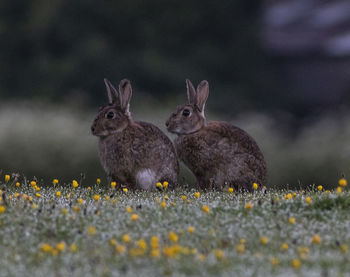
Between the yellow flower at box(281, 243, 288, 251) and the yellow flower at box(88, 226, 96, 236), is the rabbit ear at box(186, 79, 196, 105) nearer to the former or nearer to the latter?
the yellow flower at box(88, 226, 96, 236)

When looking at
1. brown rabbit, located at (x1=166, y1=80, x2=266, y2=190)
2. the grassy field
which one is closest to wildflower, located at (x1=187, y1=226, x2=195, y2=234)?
the grassy field

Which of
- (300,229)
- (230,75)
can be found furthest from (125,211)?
(230,75)

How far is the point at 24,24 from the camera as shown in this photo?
2584 cm

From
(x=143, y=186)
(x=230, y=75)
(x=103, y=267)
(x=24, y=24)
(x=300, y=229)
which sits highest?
(x=24, y=24)

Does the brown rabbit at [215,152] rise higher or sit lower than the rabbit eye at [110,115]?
lower

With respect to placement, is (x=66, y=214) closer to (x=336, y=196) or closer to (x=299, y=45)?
(x=336, y=196)

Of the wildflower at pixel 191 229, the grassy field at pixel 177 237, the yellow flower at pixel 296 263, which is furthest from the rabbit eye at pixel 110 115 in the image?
the yellow flower at pixel 296 263

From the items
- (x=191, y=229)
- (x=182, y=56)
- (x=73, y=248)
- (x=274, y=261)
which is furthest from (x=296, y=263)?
(x=182, y=56)

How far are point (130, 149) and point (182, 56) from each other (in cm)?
1287

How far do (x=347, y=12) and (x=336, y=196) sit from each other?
15.1 metres

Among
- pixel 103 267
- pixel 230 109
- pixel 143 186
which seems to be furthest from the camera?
pixel 230 109

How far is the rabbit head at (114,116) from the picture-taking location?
40.8ft

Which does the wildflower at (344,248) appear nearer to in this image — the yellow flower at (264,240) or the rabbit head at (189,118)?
the yellow flower at (264,240)

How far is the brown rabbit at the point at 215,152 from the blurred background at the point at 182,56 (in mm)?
5859
